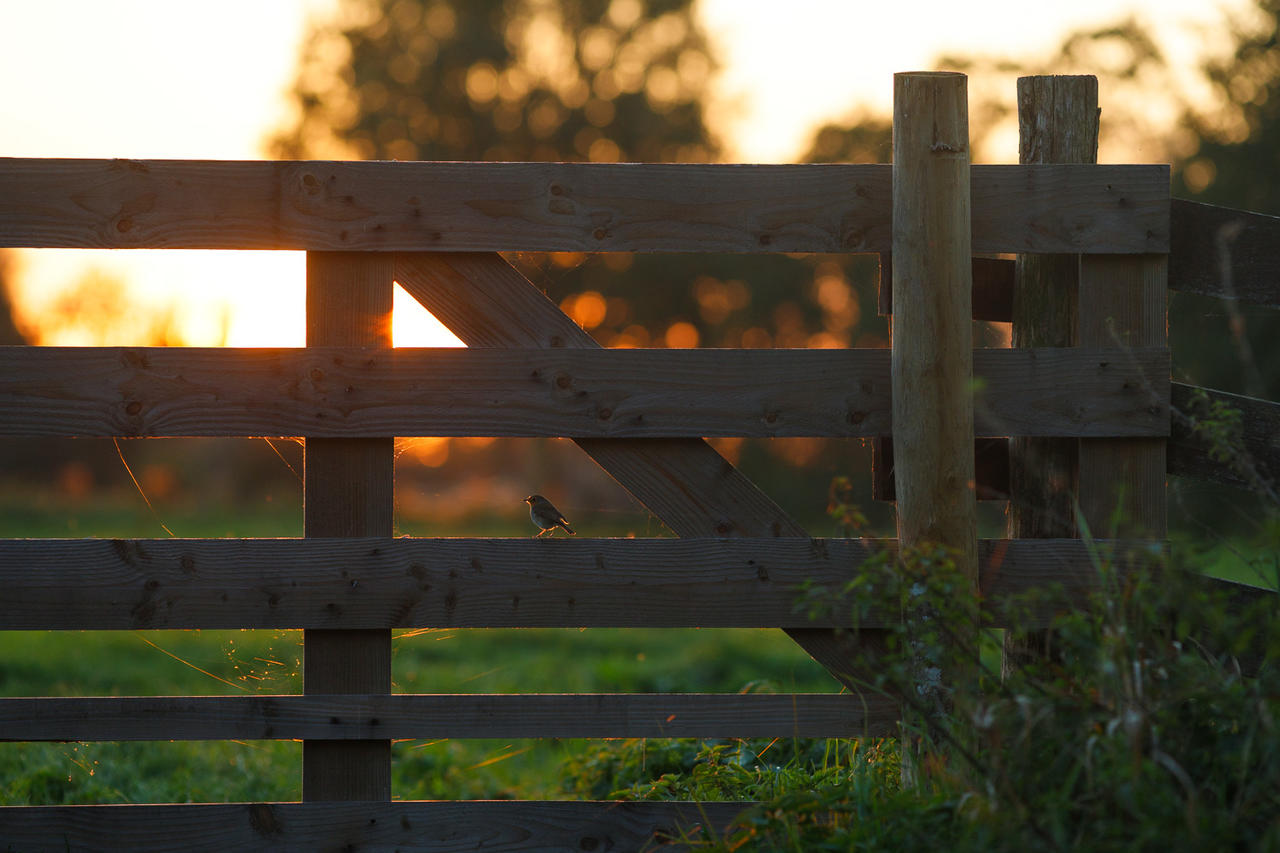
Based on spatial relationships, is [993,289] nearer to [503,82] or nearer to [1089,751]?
[1089,751]

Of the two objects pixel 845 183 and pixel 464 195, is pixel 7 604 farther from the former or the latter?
pixel 845 183

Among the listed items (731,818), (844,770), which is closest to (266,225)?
(731,818)

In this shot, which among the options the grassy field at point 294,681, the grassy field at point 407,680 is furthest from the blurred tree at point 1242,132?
the grassy field at point 294,681

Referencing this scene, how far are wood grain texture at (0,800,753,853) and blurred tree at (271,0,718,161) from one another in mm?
20765

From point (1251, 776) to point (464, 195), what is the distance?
228 cm

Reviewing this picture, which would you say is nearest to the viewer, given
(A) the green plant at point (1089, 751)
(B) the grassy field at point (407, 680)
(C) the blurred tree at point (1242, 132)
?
(A) the green plant at point (1089, 751)

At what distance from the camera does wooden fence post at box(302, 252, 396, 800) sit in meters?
2.89

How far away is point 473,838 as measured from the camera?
287 cm

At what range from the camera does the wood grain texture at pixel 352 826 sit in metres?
2.82

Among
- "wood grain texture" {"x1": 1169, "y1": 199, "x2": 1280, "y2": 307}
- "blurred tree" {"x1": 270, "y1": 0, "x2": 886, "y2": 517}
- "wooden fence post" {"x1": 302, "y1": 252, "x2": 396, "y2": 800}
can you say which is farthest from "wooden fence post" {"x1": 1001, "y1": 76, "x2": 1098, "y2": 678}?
"blurred tree" {"x1": 270, "y1": 0, "x2": 886, "y2": 517}

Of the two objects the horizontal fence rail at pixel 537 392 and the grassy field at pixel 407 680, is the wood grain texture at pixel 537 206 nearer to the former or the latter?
the horizontal fence rail at pixel 537 392

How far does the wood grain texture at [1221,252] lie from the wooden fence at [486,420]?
0.06 feet

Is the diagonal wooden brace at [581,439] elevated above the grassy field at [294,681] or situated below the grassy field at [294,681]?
above

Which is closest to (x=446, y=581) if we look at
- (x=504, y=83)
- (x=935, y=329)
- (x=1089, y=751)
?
(x=935, y=329)
